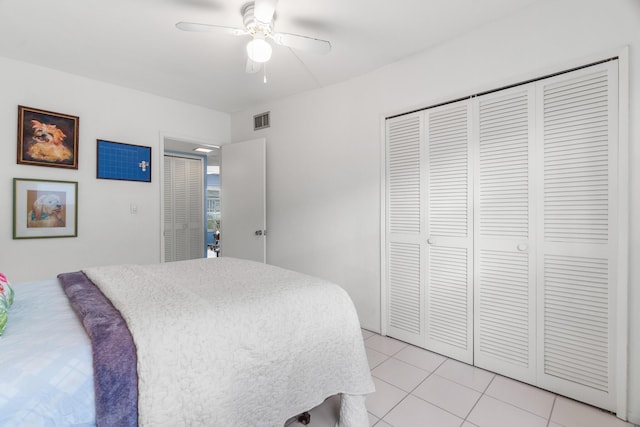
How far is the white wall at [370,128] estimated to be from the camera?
1.67 meters

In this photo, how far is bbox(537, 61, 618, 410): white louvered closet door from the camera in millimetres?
1707

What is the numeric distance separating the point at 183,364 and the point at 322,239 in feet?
7.30

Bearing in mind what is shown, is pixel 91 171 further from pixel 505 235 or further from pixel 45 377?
pixel 505 235

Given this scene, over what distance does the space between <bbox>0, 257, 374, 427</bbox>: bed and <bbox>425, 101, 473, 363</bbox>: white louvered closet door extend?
1.13 m

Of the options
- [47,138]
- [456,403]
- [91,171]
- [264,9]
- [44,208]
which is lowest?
[456,403]

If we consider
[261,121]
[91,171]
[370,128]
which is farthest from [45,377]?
[261,121]

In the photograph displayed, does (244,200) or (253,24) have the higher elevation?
(253,24)

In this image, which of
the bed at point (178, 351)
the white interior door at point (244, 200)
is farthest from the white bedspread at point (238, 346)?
the white interior door at point (244, 200)

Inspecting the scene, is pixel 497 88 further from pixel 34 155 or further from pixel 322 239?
pixel 34 155

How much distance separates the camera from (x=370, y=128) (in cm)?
281

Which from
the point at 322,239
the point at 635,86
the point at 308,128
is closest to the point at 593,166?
the point at 635,86

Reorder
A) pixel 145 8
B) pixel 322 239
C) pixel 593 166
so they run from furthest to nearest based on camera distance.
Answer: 1. pixel 322 239
2. pixel 145 8
3. pixel 593 166

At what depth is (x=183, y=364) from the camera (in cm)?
103

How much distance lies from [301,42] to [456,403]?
2.40 metres
